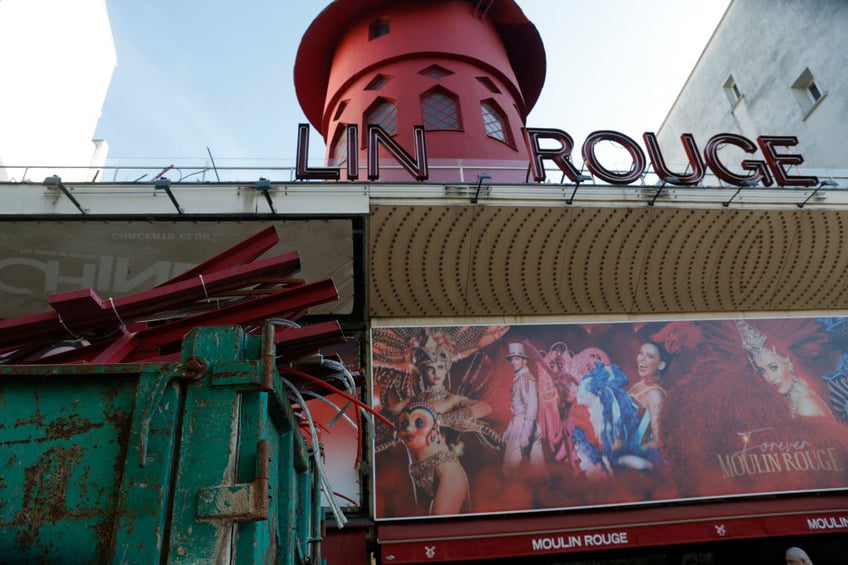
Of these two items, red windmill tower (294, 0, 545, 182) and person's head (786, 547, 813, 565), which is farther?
red windmill tower (294, 0, 545, 182)

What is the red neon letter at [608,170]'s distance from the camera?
8430mm

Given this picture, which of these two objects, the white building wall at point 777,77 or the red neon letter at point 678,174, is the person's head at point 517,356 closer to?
the red neon letter at point 678,174

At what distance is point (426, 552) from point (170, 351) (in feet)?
16.2

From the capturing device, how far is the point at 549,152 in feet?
28.7

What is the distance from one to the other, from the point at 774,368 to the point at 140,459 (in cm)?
934

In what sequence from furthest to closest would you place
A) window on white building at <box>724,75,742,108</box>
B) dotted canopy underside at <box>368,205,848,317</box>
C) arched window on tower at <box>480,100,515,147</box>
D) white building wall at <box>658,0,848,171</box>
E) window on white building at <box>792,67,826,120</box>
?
window on white building at <box>724,75,742,108</box>
window on white building at <box>792,67,826,120</box>
white building wall at <box>658,0,848,171</box>
arched window on tower at <box>480,100,515,147</box>
dotted canopy underside at <box>368,205,848,317</box>

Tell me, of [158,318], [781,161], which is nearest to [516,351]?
[781,161]

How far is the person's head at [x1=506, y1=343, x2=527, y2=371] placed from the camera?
8242mm

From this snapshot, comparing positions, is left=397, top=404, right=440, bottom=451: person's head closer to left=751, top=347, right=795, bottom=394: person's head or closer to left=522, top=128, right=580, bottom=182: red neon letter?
left=522, top=128, right=580, bottom=182: red neon letter

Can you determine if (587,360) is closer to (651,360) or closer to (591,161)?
(651,360)

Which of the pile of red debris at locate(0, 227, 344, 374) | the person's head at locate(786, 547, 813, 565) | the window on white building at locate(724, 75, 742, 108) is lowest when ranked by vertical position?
the person's head at locate(786, 547, 813, 565)

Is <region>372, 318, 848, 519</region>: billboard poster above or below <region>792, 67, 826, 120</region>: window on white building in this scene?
below

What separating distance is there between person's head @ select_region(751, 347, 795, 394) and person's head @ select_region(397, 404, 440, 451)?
16.7ft

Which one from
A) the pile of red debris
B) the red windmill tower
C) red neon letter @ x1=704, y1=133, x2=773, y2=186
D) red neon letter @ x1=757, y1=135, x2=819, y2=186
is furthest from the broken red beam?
red neon letter @ x1=757, y1=135, x2=819, y2=186
